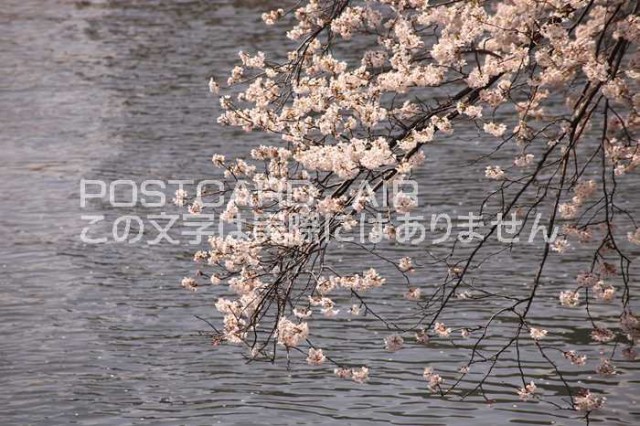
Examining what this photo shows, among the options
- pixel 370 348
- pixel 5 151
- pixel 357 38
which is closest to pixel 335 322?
pixel 370 348

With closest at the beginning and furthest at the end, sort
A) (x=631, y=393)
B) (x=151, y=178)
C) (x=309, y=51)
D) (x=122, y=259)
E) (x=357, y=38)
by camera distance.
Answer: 1. (x=309, y=51)
2. (x=631, y=393)
3. (x=122, y=259)
4. (x=151, y=178)
5. (x=357, y=38)

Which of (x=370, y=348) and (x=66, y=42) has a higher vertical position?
(x=66, y=42)

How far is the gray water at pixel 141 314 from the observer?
46.4 ft

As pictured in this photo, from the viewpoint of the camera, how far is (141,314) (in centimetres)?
1764

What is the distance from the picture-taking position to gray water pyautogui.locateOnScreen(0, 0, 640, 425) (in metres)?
14.1

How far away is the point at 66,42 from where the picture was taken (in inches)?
1614

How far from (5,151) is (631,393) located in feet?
56.4

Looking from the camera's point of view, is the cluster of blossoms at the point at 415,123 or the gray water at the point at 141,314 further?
the gray water at the point at 141,314

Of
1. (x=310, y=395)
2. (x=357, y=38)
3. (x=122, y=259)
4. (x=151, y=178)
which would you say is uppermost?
(x=357, y=38)

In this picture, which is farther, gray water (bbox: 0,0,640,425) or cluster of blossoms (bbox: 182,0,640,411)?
gray water (bbox: 0,0,640,425)

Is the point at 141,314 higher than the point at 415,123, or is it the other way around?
the point at 415,123

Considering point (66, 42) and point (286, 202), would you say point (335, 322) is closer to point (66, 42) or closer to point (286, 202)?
point (286, 202)

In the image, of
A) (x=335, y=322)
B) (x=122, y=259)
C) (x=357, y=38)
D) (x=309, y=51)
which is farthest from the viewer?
(x=357, y=38)

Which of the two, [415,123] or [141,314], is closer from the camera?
[415,123]
